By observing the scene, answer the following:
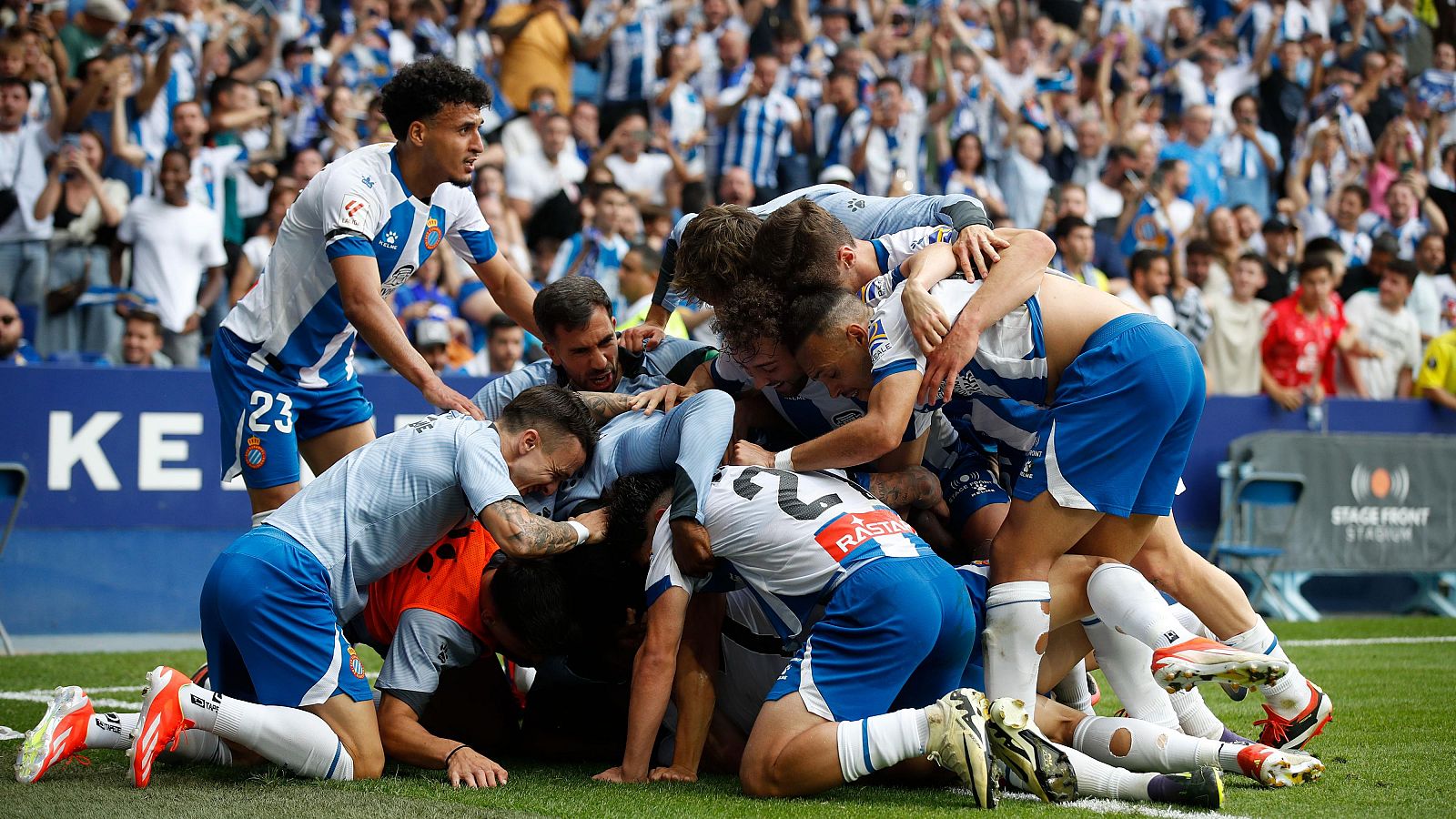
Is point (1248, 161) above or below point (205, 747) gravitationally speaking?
above

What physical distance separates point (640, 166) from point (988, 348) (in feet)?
26.0

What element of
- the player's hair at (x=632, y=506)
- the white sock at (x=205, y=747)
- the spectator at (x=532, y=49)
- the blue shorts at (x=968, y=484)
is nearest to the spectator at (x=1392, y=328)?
the spectator at (x=532, y=49)

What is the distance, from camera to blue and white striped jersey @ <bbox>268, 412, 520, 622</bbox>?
463cm

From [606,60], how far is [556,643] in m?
9.95

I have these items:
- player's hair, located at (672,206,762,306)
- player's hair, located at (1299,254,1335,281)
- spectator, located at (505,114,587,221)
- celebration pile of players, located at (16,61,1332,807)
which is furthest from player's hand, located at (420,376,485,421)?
player's hair, located at (1299,254,1335,281)

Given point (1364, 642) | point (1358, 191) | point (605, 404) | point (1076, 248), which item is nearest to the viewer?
point (605, 404)

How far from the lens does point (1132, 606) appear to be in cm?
454

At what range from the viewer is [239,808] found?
409 centimetres

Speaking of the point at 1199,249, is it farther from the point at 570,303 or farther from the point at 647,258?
the point at 570,303

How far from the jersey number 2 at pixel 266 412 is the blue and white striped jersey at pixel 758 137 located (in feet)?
23.9

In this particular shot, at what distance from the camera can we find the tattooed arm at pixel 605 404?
5.37 metres

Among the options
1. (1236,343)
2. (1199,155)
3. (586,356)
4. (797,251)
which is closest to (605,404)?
(586,356)

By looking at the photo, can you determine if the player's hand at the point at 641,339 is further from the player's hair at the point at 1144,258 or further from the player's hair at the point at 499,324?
the player's hair at the point at 1144,258

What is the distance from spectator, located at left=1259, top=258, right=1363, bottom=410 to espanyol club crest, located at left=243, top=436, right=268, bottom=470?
810 cm
